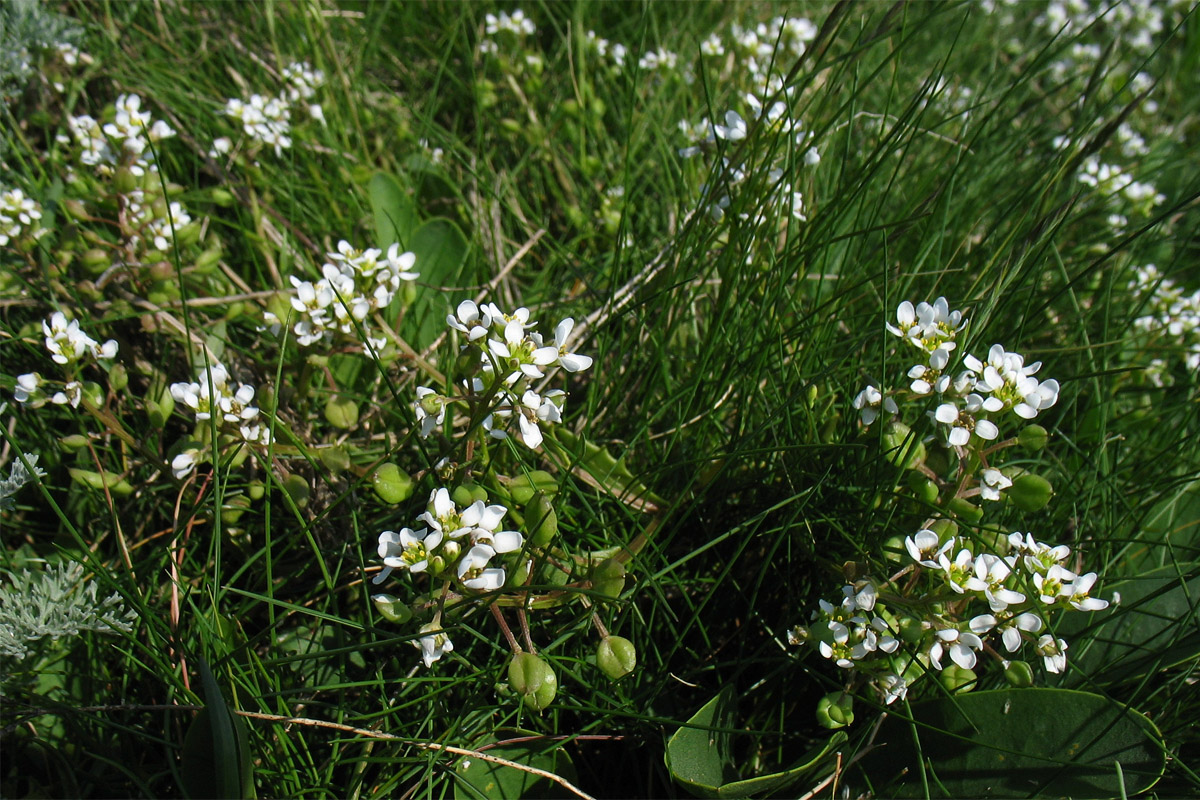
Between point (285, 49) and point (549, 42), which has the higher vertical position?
point (549, 42)

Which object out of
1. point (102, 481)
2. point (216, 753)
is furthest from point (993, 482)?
point (102, 481)

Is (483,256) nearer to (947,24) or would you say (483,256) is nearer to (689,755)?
(689,755)

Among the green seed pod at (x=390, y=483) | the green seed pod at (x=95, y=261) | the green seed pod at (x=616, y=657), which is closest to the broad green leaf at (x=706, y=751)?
the green seed pod at (x=616, y=657)

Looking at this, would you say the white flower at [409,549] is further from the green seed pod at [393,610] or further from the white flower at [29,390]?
the white flower at [29,390]

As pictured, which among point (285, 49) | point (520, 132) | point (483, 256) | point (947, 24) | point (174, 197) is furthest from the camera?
point (947, 24)

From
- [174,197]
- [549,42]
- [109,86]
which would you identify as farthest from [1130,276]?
[109,86]
